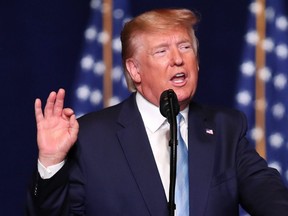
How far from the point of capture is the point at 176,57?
172 cm

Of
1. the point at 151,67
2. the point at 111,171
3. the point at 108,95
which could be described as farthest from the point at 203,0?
the point at 111,171

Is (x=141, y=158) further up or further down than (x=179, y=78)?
further down

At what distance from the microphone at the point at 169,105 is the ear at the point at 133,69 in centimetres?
43

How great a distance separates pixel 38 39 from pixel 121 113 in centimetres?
92

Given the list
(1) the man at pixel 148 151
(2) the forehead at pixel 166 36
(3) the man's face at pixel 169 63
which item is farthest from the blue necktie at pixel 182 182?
(2) the forehead at pixel 166 36

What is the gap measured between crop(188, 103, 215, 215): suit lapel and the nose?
0.58 ft

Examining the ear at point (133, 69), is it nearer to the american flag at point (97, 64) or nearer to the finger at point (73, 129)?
the finger at point (73, 129)

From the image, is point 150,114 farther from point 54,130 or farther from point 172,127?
point 172,127

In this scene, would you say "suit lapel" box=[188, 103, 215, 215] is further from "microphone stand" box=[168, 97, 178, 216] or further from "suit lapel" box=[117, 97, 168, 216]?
"microphone stand" box=[168, 97, 178, 216]

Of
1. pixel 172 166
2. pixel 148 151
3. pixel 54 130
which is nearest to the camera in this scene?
pixel 172 166

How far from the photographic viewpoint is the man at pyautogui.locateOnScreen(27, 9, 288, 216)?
1613 mm

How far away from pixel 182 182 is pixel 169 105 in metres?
0.35

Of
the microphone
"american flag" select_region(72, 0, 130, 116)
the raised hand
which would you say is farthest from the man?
"american flag" select_region(72, 0, 130, 116)

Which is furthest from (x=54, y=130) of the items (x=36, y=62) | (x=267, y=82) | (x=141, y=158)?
(x=267, y=82)
